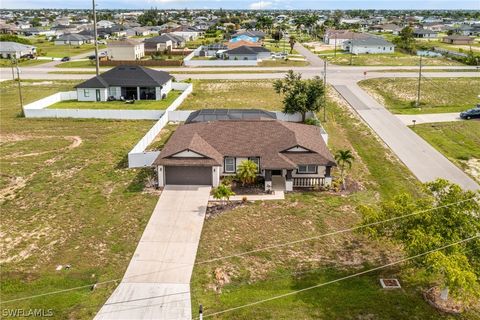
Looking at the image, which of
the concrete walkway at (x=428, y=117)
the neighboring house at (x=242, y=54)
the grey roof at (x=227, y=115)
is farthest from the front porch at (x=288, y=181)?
the neighboring house at (x=242, y=54)

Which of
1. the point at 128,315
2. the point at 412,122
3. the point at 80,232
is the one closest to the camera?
the point at 128,315

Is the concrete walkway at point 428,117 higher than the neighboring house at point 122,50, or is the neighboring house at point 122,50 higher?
the neighboring house at point 122,50

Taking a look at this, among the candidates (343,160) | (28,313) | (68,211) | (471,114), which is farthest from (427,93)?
(28,313)

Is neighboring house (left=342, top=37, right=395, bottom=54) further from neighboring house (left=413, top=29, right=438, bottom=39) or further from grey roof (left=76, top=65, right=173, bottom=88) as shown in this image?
grey roof (left=76, top=65, right=173, bottom=88)

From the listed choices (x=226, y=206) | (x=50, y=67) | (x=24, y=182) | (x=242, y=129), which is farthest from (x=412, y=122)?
(x=50, y=67)

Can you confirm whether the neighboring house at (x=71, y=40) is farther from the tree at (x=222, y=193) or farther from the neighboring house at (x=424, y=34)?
the tree at (x=222, y=193)

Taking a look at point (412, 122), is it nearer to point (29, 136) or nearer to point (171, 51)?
point (29, 136)
